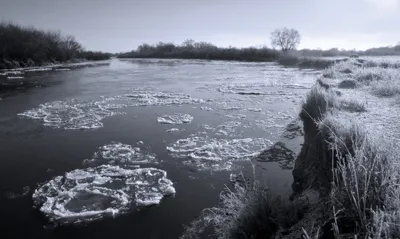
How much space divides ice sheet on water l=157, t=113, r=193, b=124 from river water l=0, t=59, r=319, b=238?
4 cm

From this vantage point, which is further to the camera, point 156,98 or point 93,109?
point 156,98

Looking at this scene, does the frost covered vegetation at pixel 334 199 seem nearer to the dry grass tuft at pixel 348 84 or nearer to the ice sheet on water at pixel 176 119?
the dry grass tuft at pixel 348 84

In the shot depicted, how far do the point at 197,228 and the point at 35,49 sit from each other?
4217 centimetres

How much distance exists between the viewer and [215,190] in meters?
5.05

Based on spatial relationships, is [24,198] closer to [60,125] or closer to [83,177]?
[83,177]

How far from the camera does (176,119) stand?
974 cm

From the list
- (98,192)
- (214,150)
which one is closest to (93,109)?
(214,150)

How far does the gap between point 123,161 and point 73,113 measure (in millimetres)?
5341

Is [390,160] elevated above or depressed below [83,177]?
above

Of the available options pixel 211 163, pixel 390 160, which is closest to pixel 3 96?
pixel 211 163

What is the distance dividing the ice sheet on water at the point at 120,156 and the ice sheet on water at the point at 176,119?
8.19 feet

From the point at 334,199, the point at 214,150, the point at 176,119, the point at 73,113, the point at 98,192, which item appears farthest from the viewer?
the point at 73,113

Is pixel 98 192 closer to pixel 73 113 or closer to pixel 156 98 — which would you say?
pixel 73 113

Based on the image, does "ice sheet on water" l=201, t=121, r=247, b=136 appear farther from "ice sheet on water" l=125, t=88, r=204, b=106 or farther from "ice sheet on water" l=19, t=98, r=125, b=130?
"ice sheet on water" l=125, t=88, r=204, b=106
